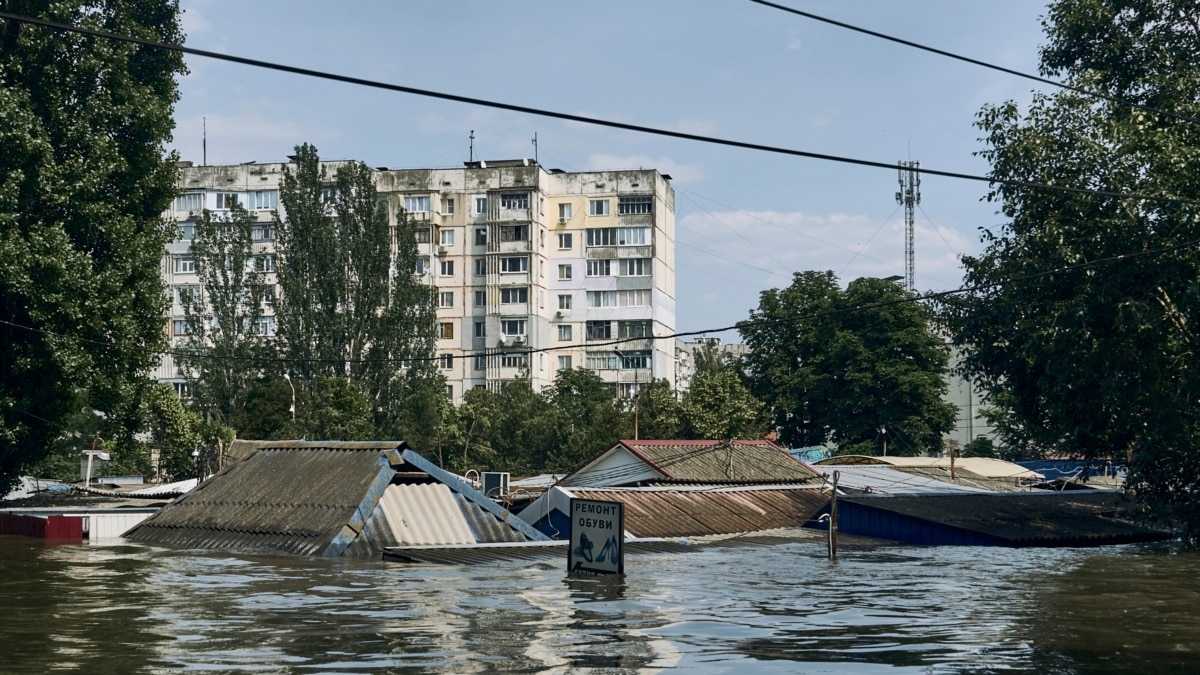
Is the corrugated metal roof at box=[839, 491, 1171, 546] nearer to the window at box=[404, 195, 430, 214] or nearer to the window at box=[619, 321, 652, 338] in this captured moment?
the window at box=[619, 321, 652, 338]

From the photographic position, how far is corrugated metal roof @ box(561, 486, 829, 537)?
40.7 metres

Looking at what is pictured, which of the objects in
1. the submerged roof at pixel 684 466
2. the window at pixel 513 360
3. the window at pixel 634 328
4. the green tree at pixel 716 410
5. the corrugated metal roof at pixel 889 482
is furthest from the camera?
the window at pixel 634 328

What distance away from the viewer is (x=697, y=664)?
15156 mm

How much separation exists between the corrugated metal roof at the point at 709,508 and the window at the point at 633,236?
53.0m

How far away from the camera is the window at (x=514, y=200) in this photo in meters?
100

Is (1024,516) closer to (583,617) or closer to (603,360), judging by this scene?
(583,617)

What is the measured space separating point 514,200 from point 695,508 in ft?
199

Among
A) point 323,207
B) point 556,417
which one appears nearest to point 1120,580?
point 556,417

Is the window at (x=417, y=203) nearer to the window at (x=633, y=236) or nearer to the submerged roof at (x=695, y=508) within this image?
the window at (x=633, y=236)

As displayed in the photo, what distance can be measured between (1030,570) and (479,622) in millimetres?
18387

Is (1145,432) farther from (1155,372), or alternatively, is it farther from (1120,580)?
(1120,580)

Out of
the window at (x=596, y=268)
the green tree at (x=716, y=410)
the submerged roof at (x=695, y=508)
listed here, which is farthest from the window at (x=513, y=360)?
the submerged roof at (x=695, y=508)

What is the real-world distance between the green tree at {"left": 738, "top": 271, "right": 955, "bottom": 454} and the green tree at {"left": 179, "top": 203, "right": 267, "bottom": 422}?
30912 millimetres

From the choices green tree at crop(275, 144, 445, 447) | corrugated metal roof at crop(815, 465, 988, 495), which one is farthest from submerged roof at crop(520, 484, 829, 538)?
green tree at crop(275, 144, 445, 447)
